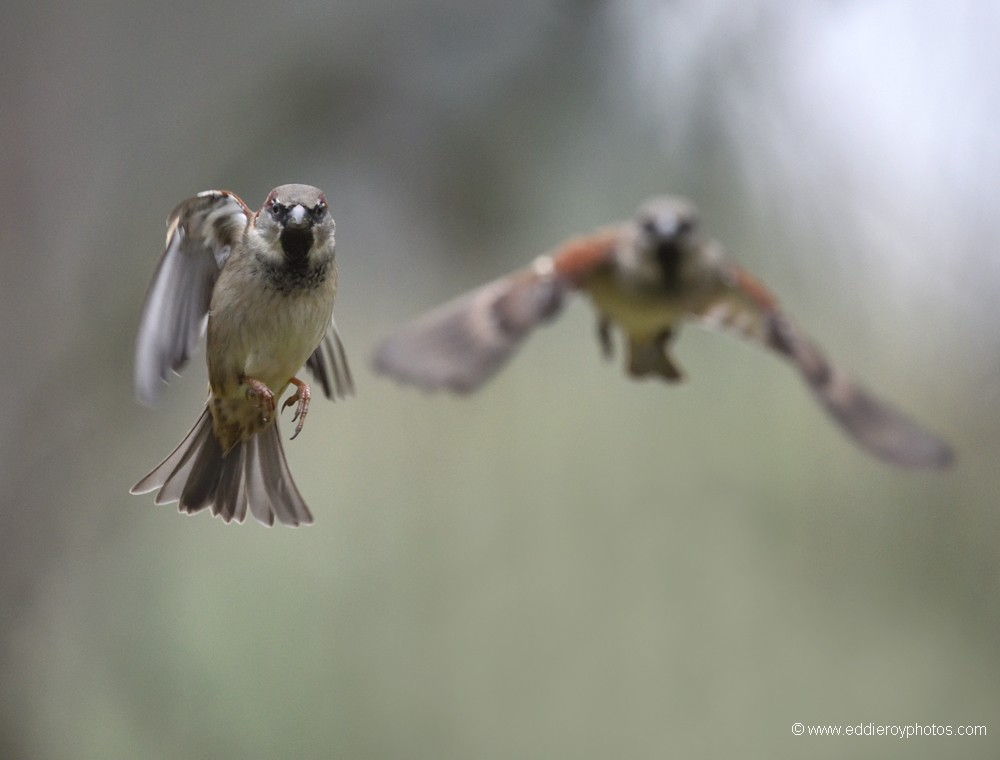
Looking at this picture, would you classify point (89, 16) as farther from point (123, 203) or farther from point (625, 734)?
point (625, 734)

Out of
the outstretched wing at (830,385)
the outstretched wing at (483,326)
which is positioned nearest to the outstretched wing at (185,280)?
the outstretched wing at (483,326)

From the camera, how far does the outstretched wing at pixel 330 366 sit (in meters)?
0.78

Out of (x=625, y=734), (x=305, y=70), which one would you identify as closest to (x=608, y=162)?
(x=305, y=70)

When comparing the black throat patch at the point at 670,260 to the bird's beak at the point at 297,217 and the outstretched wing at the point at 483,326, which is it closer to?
the outstretched wing at the point at 483,326

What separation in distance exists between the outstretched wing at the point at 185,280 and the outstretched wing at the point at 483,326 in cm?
21

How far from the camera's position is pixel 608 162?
197cm

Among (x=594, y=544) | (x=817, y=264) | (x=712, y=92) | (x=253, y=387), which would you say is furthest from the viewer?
(x=594, y=544)

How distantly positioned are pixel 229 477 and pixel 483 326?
362 millimetres

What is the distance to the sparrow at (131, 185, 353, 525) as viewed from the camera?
685 millimetres

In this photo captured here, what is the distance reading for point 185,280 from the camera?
0.76 metres

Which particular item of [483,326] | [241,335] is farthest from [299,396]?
[483,326]

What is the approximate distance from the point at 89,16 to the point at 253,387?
5.25ft

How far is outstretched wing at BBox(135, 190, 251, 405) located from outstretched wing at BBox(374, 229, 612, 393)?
0.21 meters

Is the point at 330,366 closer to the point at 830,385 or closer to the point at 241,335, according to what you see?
the point at 241,335
